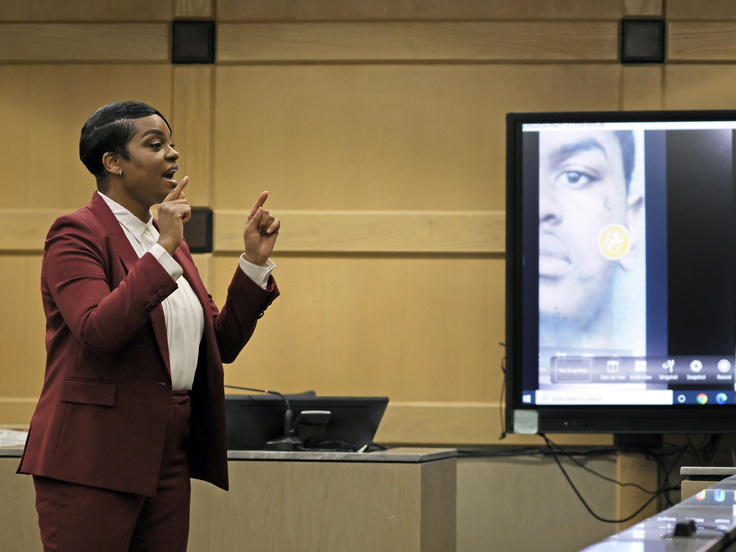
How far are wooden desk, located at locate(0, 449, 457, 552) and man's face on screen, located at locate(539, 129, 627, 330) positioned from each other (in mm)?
1339

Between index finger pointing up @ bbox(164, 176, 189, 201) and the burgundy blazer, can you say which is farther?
index finger pointing up @ bbox(164, 176, 189, 201)

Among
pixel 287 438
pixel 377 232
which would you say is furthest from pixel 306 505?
pixel 377 232

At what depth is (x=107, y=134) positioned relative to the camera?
2.11 meters

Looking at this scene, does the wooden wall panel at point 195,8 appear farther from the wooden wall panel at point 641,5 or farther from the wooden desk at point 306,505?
the wooden desk at point 306,505

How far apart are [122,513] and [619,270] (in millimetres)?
2593

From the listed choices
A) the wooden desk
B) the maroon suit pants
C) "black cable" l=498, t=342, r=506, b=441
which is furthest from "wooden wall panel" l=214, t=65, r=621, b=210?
the maroon suit pants

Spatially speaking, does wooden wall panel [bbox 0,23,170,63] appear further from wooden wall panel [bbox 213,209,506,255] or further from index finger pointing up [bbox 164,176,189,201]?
index finger pointing up [bbox 164,176,189,201]

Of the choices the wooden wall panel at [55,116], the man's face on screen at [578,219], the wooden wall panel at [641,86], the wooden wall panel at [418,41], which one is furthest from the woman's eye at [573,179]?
the wooden wall panel at [55,116]

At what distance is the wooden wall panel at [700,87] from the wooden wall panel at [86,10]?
2.10m

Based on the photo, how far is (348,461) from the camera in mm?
2805

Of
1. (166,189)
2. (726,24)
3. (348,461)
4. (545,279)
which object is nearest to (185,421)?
(166,189)

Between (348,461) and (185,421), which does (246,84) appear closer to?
(348,461)

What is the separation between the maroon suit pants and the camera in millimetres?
1856

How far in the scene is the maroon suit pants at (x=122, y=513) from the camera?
1.86 metres
